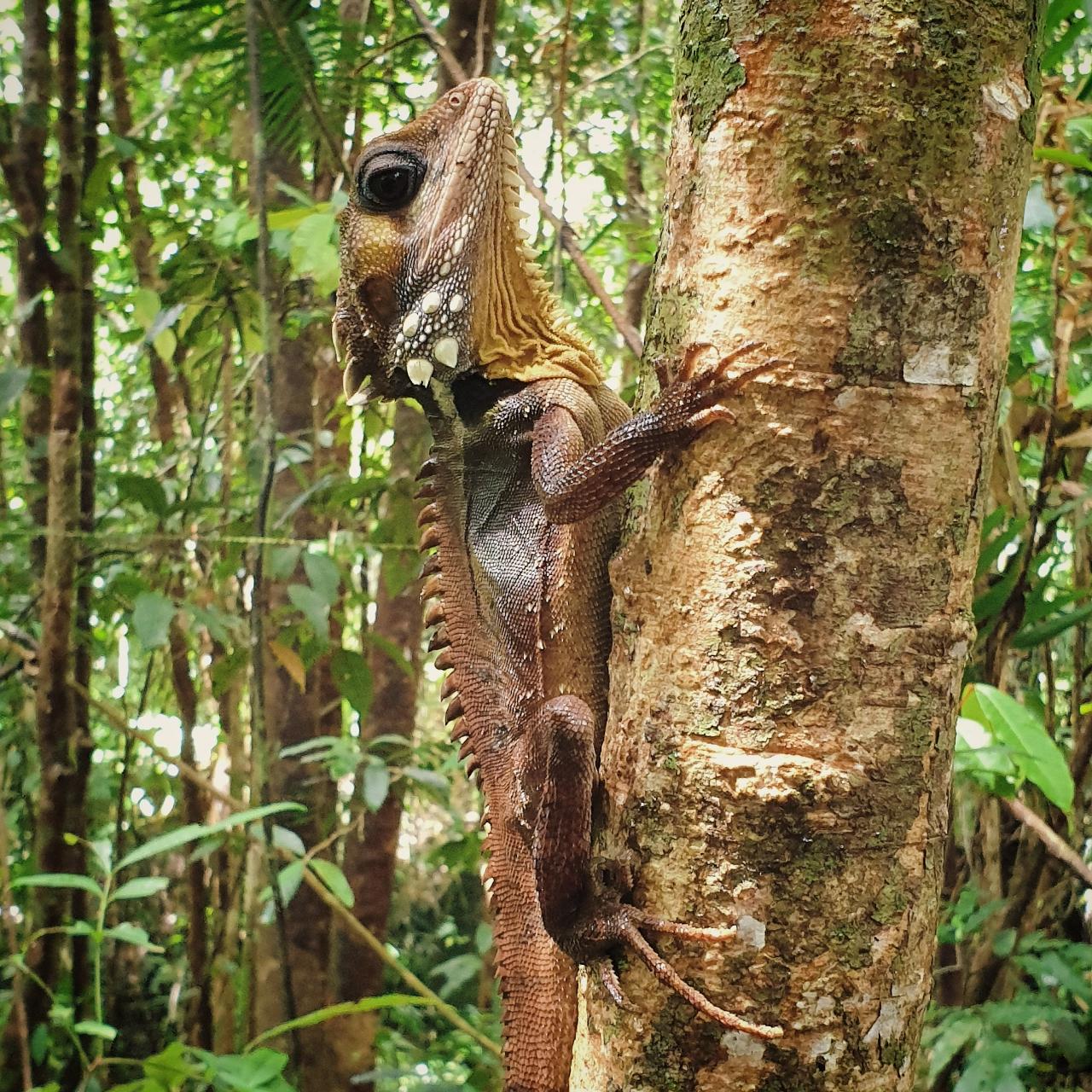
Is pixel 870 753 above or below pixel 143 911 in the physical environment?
above

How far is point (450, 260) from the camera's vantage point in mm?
2092

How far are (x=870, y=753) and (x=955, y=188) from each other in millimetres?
657

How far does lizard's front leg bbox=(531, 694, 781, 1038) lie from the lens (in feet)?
3.62

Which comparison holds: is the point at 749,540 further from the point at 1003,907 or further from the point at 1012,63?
the point at 1003,907

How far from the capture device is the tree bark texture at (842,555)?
41.4 inches

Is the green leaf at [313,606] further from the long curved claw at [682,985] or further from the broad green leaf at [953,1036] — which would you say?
the broad green leaf at [953,1036]

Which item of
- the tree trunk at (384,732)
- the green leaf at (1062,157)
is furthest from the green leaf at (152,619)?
the green leaf at (1062,157)

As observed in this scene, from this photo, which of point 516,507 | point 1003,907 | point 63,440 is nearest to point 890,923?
point 516,507

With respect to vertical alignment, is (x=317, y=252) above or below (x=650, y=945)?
above

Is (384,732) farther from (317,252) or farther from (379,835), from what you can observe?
(317,252)

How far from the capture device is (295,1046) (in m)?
2.29

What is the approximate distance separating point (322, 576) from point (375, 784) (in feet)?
2.82

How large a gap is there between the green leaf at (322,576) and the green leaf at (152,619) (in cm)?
38

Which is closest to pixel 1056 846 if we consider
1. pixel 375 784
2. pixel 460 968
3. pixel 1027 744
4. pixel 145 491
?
pixel 1027 744
